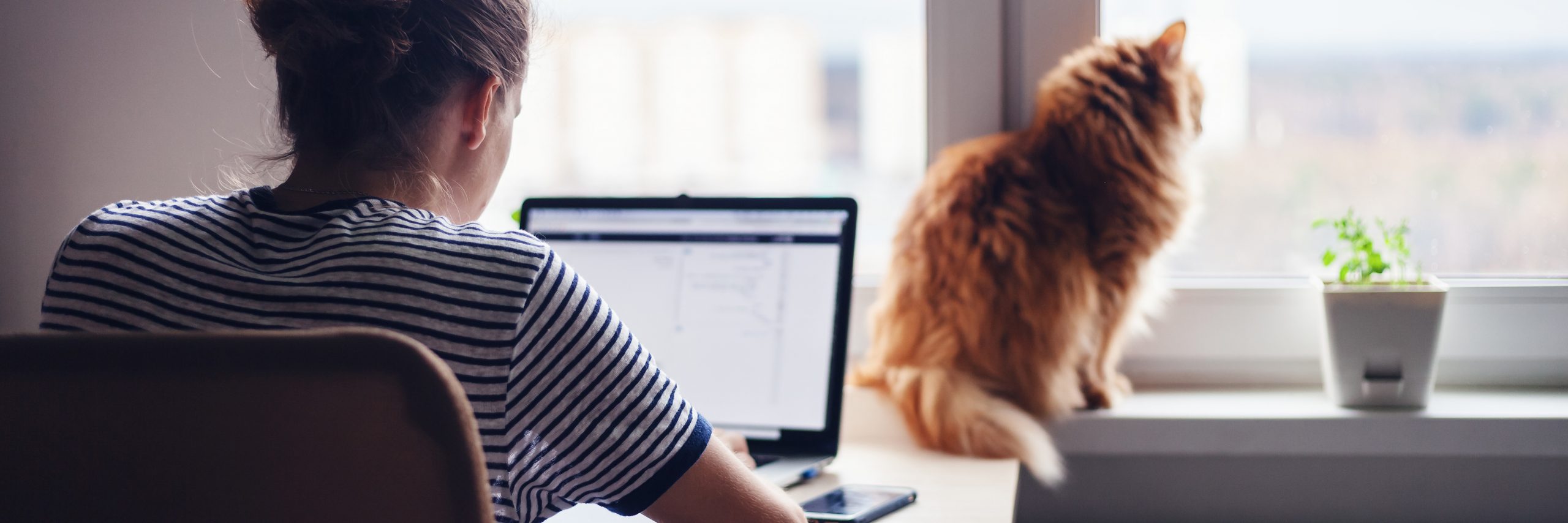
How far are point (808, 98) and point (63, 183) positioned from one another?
909 millimetres

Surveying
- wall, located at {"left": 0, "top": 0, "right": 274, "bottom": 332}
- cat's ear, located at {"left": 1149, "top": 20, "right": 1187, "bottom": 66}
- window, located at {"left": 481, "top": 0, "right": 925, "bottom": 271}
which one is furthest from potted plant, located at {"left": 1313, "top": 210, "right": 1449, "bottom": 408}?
wall, located at {"left": 0, "top": 0, "right": 274, "bottom": 332}

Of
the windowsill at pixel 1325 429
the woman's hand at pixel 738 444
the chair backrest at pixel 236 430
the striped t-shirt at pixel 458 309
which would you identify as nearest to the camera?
the chair backrest at pixel 236 430

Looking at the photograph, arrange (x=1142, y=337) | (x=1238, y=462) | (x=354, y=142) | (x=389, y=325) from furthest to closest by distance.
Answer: (x=1142, y=337) → (x=1238, y=462) → (x=354, y=142) → (x=389, y=325)

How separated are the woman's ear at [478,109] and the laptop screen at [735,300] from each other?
0.41 m

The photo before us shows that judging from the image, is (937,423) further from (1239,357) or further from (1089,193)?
(1239,357)

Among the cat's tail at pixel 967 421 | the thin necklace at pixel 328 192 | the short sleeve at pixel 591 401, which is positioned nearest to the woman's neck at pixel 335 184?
the thin necklace at pixel 328 192

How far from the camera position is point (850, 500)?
94 cm

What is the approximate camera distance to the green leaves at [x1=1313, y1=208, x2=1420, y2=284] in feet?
Answer: 3.81

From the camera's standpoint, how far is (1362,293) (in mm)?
1119

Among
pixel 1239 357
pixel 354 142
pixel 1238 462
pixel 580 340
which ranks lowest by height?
pixel 1238 462

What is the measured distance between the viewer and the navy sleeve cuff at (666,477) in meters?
0.58

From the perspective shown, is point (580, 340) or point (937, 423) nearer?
point (580, 340)

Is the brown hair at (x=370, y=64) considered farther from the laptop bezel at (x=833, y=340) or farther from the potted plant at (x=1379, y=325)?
the potted plant at (x=1379, y=325)

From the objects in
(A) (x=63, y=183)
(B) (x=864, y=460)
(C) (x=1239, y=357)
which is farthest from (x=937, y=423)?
(A) (x=63, y=183)
